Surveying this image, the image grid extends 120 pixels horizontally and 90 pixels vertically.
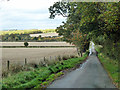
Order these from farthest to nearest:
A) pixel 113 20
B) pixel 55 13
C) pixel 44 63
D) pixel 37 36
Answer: pixel 37 36 < pixel 55 13 < pixel 44 63 < pixel 113 20

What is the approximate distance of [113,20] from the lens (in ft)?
42.5

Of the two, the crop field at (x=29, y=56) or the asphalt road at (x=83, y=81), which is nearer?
the asphalt road at (x=83, y=81)

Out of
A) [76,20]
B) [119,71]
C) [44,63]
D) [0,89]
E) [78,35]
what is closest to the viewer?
[0,89]

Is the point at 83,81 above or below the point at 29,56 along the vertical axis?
above

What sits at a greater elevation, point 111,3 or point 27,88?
point 111,3

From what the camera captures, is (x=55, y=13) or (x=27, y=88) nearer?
(x=27, y=88)

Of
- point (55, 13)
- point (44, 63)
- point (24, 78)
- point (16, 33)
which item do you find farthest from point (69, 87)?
point (16, 33)

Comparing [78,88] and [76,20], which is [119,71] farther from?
[76,20]

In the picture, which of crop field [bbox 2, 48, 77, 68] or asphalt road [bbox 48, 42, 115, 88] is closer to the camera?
asphalt road [bbox 48, 42, 115, 88]

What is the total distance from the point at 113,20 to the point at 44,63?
918 cm

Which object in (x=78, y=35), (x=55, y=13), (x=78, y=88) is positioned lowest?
(x=78, y=88)

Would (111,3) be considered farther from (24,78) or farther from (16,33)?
(16,33)

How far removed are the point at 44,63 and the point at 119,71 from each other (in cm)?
784

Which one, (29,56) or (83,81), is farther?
(29,56)
